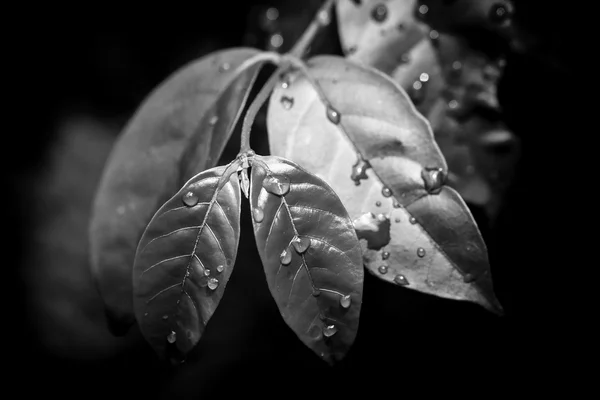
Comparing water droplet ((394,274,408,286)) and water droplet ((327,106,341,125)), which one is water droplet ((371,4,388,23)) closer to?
water droplet ((327,106,341,125))

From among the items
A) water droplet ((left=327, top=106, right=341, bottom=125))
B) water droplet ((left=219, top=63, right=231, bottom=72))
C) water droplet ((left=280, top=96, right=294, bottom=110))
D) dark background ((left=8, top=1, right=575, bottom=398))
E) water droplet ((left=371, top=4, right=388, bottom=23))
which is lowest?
dark background ((left=8, top=1, right=575, bottom=398))

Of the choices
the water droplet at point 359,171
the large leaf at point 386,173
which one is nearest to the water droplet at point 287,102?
the large leaf at point 386,173

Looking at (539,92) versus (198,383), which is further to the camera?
(198,383)

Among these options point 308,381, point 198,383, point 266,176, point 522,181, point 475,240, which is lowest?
point 198,383

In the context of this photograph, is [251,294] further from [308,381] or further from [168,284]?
[168,284]

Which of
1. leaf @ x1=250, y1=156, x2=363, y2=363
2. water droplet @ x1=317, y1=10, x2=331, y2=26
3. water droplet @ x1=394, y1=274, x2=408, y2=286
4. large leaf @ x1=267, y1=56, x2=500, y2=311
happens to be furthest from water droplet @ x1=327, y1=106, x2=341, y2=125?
water droplet @ x1=317, y1=10, x2=331, y2=26

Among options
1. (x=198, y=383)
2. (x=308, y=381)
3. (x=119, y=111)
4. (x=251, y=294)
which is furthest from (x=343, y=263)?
(x=119, y=111)

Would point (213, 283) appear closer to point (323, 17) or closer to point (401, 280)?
point (401, 280)

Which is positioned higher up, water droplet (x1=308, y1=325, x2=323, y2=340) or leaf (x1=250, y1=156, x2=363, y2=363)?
leaf (x1=250, y1=156, x2=363, y2=363)
